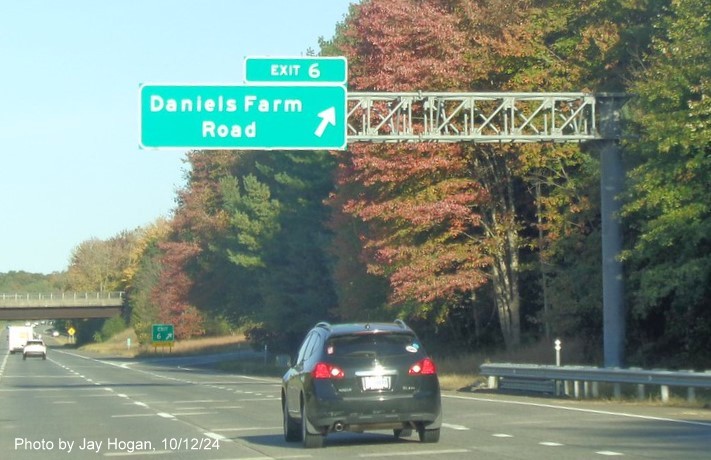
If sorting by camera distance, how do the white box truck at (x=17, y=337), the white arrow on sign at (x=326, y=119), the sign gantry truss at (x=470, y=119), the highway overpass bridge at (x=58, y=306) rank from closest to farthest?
the white arrow on sign at (x=326, y=119) → the sign gantry truss at (x=470, y=119) → the highway overpass bridge at (x=58, y=306) → the white box truck at (x=17, y=337)

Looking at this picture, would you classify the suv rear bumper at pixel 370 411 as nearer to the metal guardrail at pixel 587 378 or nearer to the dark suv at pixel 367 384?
the dark suv at pixel 367 384

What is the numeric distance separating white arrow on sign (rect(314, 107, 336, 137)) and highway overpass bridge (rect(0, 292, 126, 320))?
83984 millimetres

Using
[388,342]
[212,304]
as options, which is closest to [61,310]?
[212,304]

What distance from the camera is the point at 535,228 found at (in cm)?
3850

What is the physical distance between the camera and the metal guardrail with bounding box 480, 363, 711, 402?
69.8 ft

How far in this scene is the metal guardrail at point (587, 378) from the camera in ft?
69.8

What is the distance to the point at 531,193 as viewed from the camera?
3806 centimetres

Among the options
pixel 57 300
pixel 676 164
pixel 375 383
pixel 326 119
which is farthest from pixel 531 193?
pixel 57 300

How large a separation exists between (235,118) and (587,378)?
30.1ft

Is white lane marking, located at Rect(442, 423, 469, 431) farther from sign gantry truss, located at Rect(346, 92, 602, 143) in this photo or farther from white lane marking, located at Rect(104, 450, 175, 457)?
sign gantry truss, located at Rect(346, 92, 602, 143)

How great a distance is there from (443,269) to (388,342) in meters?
22.1

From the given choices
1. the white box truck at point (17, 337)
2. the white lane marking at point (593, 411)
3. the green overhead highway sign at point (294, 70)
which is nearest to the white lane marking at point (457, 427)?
the white lane marking at point (593, 411)

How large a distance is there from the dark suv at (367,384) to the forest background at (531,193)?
1176cm

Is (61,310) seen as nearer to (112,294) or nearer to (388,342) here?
(112,294)
